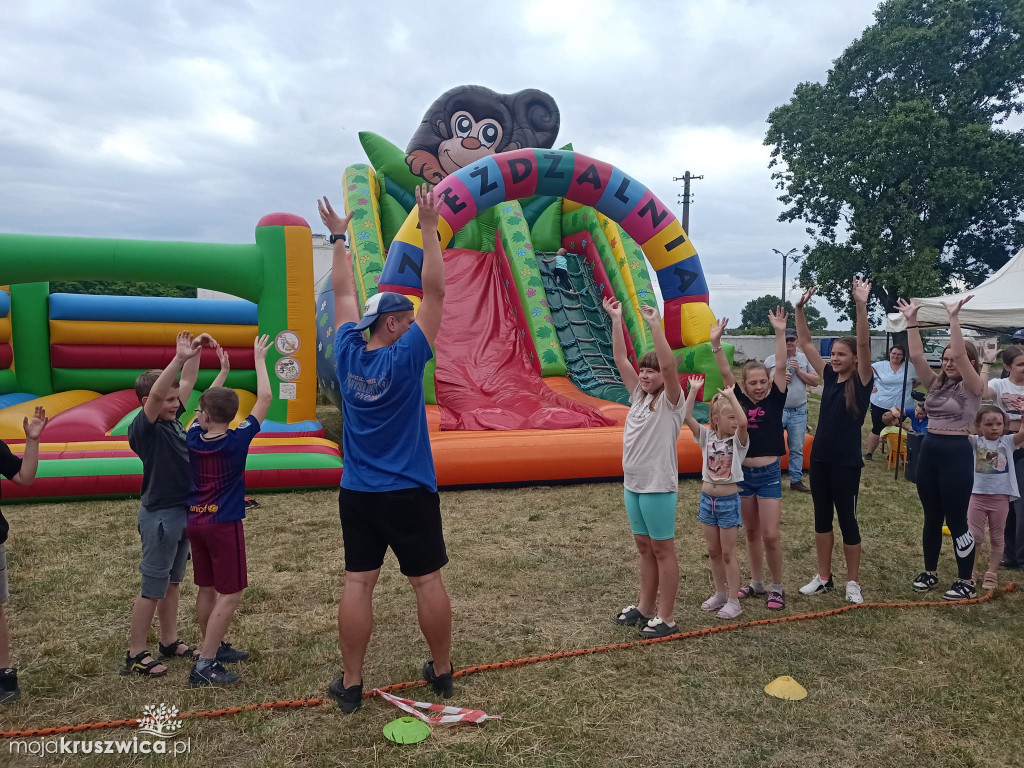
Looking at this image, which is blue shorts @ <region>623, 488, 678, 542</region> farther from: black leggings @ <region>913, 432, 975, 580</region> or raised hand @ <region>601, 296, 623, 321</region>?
black leggings @ <region>913, 432, 975, 580</region>

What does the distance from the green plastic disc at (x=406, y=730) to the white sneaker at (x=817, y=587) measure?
2.42 metres

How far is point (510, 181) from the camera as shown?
735cm

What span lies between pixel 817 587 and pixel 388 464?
268 centimetres

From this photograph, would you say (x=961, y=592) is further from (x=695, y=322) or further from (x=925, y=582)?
(x=695, y=322)

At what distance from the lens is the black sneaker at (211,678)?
9.06 ft

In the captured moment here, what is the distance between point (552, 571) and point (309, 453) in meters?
2.97

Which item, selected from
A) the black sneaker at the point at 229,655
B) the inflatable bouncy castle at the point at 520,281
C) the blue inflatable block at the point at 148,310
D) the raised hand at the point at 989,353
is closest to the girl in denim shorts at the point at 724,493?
the raised hand at the point at 989,353

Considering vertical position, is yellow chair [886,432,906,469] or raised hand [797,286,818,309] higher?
raised hand [797,286,818,309]

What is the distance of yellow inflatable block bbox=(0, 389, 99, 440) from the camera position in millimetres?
6656

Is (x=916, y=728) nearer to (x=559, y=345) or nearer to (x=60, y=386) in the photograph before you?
(x=559, y=345)

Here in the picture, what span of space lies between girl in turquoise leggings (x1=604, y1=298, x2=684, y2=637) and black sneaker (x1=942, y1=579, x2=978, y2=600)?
1.69m

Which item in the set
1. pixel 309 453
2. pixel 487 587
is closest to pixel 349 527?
pixel 487 587

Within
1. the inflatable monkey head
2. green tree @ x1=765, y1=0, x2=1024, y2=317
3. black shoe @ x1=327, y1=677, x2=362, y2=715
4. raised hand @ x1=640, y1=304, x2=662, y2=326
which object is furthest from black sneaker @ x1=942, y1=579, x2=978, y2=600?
green tree @ x1=765, y1=0, x2=1024, y2=317

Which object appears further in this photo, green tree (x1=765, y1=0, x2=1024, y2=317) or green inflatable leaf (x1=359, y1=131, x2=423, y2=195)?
green tree (x1=765, y1=0, x2=1024, y2=317)
